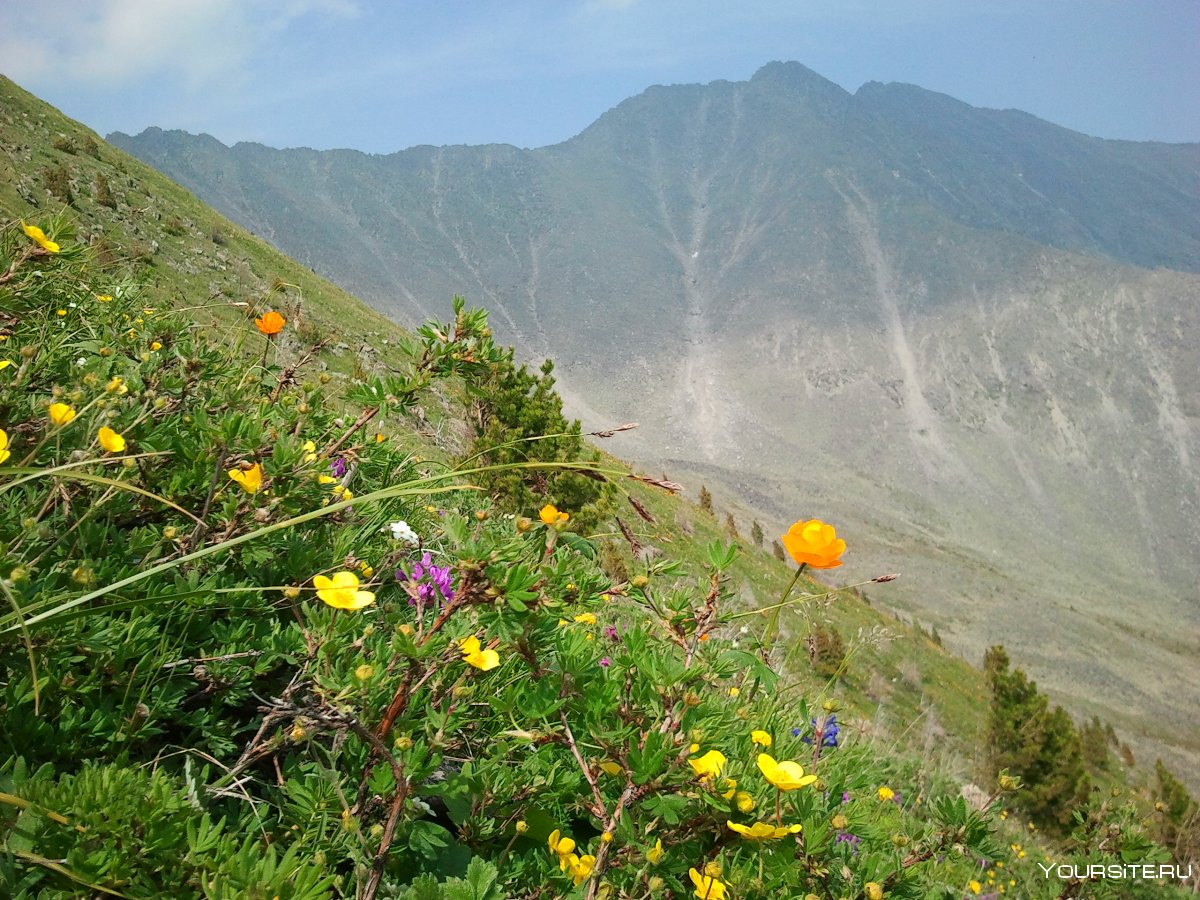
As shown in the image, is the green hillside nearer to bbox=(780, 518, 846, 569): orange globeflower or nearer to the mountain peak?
bbox=(780, 518, 846, 569): orange globeflower

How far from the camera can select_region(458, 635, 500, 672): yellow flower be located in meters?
1.07

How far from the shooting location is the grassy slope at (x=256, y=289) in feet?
48.7

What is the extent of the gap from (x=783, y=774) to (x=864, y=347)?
289 feet

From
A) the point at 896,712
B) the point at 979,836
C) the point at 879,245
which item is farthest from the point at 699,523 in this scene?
the point at 879,245

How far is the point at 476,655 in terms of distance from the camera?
109 centimetres

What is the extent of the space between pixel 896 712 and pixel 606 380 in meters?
62.2

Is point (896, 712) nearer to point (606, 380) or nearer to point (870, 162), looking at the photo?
point (606, 380)

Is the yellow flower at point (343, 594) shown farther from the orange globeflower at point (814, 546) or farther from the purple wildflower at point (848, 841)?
the purple wildflower at point (848, 841)

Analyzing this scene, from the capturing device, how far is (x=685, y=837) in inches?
51.4

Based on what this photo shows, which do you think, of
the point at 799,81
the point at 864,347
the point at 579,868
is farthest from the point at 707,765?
the point at 799,81

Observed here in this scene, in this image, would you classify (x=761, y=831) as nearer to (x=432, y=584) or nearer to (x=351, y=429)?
(x=432, y=584)

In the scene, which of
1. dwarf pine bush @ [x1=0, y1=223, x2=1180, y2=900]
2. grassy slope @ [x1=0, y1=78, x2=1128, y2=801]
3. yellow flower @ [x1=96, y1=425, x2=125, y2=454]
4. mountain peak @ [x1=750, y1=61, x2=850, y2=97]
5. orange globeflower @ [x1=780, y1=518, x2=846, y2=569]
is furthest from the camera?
mountain peak @ [x1=750, y1=61, x2=850, y2=97]

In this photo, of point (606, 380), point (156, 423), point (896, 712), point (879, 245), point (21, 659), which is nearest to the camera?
point (21, 659)

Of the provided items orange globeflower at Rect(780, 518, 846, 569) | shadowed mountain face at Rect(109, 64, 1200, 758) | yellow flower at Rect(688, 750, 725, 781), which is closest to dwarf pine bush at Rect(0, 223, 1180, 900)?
yellow flower at Rect(688, 750, 725, 781)
